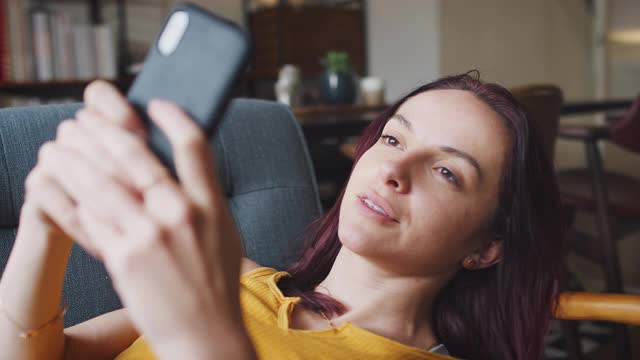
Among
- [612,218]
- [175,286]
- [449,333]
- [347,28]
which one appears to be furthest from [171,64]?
[347,28]

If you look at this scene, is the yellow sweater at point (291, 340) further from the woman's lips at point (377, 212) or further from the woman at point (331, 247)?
the woman's lips at point (377, 212)

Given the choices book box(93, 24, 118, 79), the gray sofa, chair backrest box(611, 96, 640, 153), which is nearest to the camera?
the gray sofa

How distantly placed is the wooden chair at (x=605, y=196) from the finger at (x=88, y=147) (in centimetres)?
209

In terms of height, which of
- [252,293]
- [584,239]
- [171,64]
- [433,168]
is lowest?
[584,239]

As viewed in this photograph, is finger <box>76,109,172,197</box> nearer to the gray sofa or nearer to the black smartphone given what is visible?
the black smartphone

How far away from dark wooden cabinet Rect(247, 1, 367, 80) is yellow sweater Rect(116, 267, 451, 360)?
9.83ft

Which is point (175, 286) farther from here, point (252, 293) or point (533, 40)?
point (533, 40)

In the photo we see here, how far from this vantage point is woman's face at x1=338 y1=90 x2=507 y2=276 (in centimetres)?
84

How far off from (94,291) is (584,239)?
186 cm

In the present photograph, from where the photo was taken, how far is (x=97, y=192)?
43 cm

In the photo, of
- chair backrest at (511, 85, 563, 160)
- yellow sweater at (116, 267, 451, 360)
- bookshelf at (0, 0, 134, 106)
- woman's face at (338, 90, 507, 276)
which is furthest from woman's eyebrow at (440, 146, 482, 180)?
bookshelf at (0, 0, 134, 106)

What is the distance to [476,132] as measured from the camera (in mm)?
906

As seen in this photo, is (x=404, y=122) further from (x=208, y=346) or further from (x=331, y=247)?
(x=208, y=346)

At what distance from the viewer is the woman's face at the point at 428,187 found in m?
0.84
